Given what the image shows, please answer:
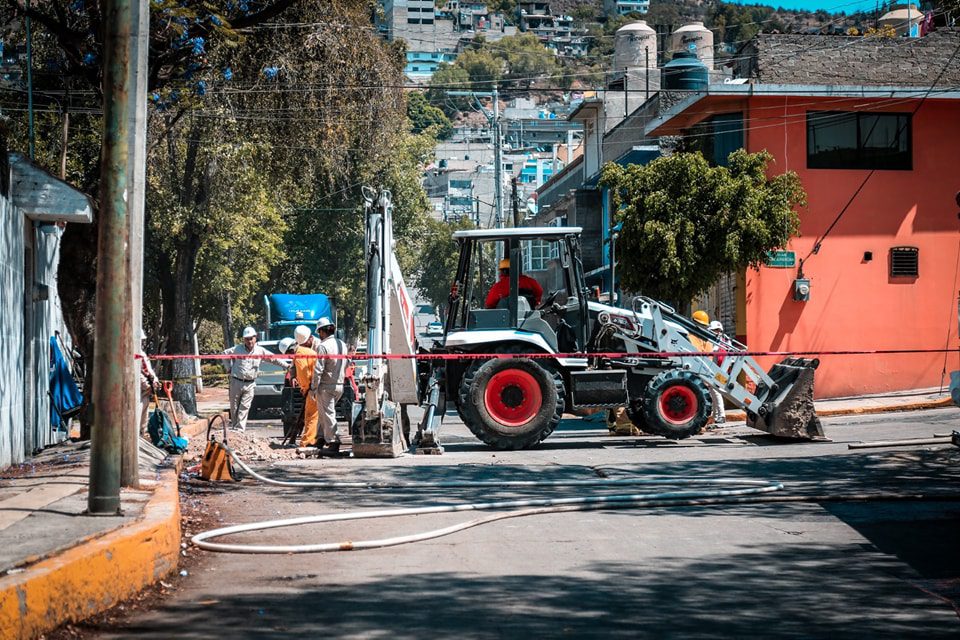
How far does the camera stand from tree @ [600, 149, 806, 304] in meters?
25.4

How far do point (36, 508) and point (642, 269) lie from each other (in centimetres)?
1872

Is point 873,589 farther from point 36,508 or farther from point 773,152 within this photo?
point 773,152

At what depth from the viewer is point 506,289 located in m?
17.3

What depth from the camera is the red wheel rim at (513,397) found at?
16.6m

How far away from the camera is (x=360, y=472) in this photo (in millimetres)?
13898

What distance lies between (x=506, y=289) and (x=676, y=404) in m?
2.92

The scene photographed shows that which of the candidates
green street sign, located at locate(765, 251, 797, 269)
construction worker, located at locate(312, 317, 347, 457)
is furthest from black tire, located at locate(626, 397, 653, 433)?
green street sign, located at locate(765, 251, 797, 269)

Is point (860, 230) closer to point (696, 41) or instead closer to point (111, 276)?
point (696, 41)

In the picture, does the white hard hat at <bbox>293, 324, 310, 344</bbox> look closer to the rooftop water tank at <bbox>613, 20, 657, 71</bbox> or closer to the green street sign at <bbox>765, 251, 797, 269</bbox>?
the green street sign at <bbox>765, 251, 797, 269</bbox>

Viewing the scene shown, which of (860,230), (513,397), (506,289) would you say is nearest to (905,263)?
(860,230)

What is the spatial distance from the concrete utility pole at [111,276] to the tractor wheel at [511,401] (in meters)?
8.24

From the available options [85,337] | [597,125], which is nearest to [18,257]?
[85,337]

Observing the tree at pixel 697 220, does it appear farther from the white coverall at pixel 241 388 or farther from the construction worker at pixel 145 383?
the construction worker at pixel 145 383

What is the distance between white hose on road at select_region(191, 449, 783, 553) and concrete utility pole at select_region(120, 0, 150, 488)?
144 centimetres
